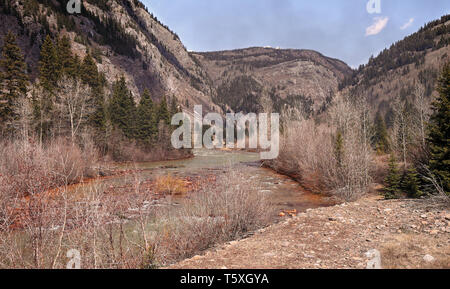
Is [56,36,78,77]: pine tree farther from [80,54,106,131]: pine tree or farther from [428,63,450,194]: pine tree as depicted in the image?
[428,63,450,194]: pine tree

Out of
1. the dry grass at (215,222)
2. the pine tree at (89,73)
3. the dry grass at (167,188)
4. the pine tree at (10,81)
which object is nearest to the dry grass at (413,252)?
the dry grass at (215,222)

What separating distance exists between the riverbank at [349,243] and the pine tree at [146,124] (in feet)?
135

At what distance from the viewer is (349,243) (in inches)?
235

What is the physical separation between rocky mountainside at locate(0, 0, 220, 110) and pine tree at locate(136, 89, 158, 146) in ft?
73.1

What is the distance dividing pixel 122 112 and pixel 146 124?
4.81 metres

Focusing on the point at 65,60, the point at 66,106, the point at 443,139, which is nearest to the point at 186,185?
the point at 443,139

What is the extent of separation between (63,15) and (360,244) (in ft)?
318

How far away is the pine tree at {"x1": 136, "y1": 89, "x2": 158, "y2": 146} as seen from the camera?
150 ft

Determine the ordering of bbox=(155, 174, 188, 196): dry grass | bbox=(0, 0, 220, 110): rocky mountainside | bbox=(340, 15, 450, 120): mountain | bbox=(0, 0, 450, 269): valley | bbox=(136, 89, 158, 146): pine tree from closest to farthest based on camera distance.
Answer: bbox=(0, 0, 450, 269): valley → bbox=(155, 174, 188, 196): dry grass → bbox=(136, 89, 158, 146): pine tree → bbox=(0, 0, 220, 110): rocky mountainside → bbox=(340, 15, 450, 120): mountain

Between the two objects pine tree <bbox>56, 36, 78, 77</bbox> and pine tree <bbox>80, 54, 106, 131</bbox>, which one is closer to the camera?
pine tree <bbox>80, 54, 106, 131</bbox>

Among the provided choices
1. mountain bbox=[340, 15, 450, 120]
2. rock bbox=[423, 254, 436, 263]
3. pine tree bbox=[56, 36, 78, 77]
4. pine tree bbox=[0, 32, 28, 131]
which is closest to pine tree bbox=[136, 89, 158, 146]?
pine tree bbox=[56, 36, 78, 77]
